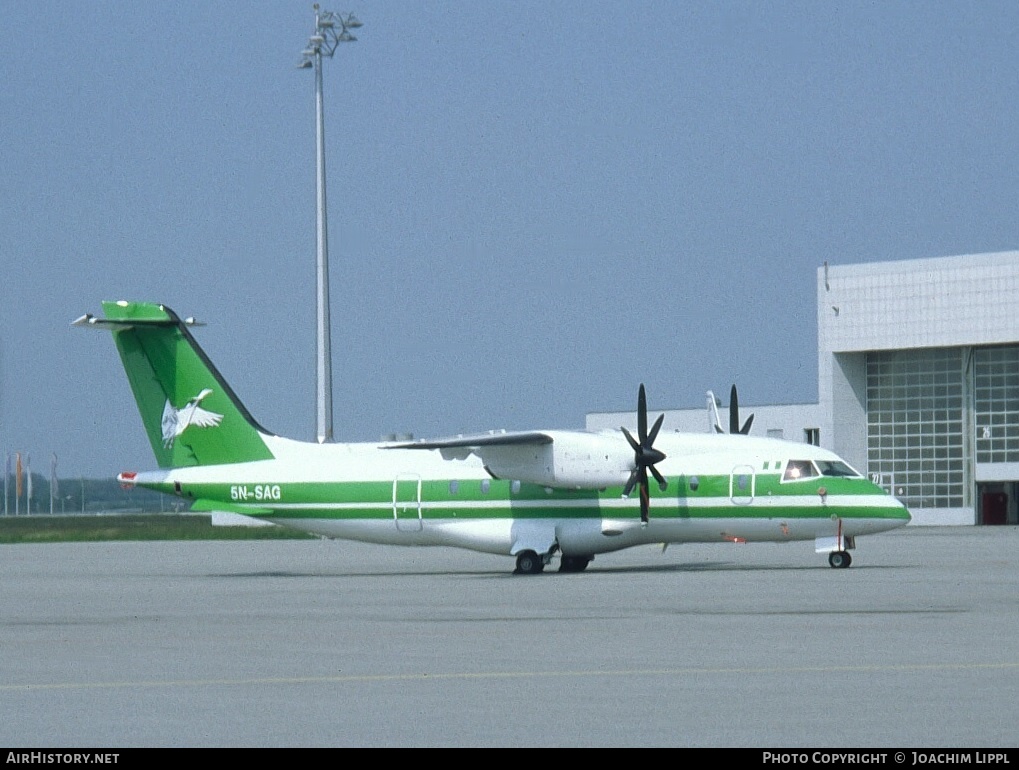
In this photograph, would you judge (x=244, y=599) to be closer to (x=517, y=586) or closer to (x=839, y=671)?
(x=517, y=586)

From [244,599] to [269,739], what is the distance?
1800cm

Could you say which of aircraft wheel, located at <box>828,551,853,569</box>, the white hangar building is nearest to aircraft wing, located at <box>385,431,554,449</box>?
aircraft wheel, located at <box>828,551,853,569</box>

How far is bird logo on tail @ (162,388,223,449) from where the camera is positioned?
40219 mm

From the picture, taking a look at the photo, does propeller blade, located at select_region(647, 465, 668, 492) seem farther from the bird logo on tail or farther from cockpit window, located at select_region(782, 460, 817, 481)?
the bird logo on tail

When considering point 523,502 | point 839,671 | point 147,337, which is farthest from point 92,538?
point 839,671

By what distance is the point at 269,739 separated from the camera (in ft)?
39.6

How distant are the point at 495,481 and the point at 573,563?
2847mm

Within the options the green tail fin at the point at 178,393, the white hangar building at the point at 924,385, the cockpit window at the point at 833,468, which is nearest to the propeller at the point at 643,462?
the cockpit window at the point at 833,468

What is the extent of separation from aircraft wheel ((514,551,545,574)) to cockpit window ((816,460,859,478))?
7.00m

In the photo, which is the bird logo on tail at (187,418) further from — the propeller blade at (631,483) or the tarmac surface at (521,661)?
the propeller blade at (631,483)

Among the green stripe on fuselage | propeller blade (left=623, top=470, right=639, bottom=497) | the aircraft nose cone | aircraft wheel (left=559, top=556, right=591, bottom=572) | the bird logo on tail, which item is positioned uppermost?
the bird logo on tail

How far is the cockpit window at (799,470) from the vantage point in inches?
1467

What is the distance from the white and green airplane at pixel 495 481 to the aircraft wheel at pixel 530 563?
0.04 metres

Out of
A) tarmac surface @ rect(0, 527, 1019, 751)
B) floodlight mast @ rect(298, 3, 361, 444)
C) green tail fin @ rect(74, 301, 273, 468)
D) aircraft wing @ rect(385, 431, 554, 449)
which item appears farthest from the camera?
floodlight mast @ rect(298, 3, 361, 444)
